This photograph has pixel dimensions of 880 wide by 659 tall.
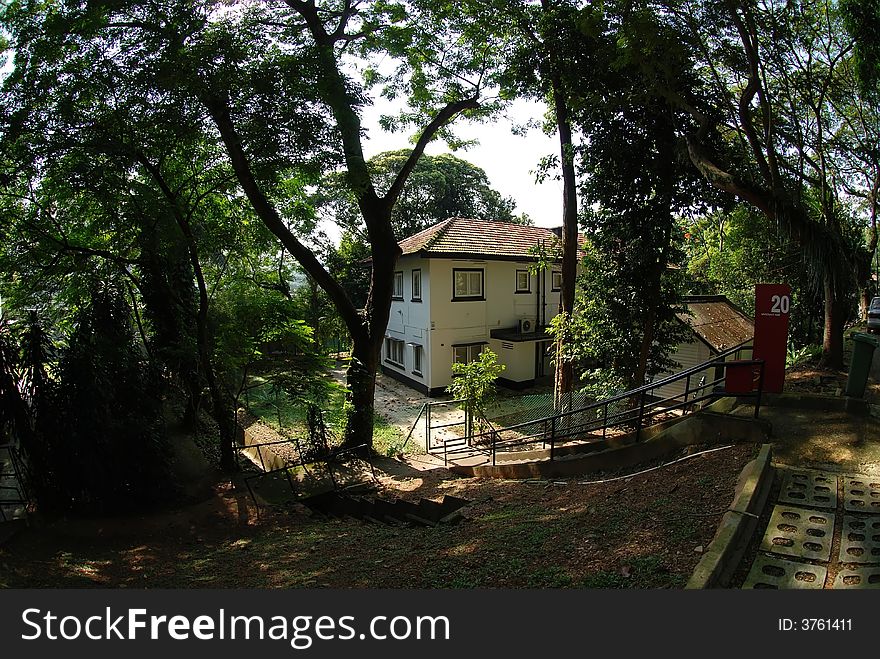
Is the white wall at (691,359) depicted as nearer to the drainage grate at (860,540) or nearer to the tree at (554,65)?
the tree at (554,65)

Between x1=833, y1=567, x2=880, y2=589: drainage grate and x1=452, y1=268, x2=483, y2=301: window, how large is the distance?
18032 millimetres

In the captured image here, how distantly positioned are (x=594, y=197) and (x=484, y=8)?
509 centimetres

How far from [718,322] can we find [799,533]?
13.7 metres

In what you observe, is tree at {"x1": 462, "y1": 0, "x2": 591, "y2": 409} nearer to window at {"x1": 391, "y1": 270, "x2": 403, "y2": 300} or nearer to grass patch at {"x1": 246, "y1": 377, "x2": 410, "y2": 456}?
grass patch at {"x1": 246, "y1": 377, "x2": 410, "y2": 456}

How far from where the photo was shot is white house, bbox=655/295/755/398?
14773 mm

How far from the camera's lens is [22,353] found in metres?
8.49

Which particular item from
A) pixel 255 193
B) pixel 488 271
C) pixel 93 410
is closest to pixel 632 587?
pixel 93 410

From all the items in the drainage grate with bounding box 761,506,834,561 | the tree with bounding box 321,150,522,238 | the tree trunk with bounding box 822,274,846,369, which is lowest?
the drainage grate with bounding box 761,506,834,561

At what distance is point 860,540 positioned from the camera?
424cm

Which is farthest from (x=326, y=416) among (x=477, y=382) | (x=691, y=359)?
(x=691, y=359)

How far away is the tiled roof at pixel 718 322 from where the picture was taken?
1504 centimetres

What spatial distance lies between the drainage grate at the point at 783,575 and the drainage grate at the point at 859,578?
10cm

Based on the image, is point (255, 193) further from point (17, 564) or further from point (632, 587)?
point (632, 587)

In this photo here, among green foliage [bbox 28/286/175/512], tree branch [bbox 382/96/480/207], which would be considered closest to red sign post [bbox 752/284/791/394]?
tree branch [bbox 382/96/480/207]
